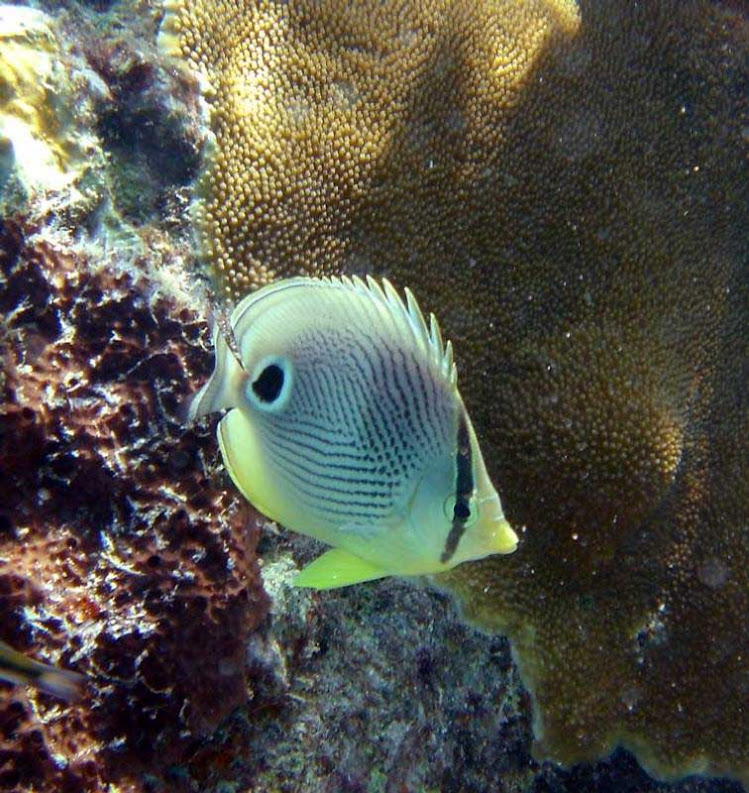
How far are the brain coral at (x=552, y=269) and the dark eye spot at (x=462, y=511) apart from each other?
155 cm

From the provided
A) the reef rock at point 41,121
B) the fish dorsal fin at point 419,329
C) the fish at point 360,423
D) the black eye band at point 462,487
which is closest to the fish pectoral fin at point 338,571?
the fish at point 360,423

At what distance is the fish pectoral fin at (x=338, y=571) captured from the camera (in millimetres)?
1678

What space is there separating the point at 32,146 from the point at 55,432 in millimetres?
1211

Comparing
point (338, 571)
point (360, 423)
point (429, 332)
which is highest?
point (429, 332)

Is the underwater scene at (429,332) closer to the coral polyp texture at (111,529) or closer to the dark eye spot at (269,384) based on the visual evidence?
the coral polyp texture at (111,529)

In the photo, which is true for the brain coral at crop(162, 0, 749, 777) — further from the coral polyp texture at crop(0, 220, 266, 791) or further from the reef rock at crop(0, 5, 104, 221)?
the coral polyp texture at crop(0, 220, 266, 791)

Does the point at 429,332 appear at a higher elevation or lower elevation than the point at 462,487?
higher

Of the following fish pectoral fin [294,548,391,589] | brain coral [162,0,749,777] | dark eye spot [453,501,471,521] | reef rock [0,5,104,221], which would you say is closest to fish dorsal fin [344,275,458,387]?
dark eye spot [453,501,471,521]

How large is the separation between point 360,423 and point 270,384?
258 millimetres

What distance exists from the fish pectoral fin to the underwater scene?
71cm

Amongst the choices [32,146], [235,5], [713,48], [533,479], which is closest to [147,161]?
[32,146]

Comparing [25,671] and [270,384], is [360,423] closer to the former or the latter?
[270,384]

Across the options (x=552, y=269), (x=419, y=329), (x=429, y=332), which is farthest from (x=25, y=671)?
(x=552, y=269)

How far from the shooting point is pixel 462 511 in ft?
4.81
